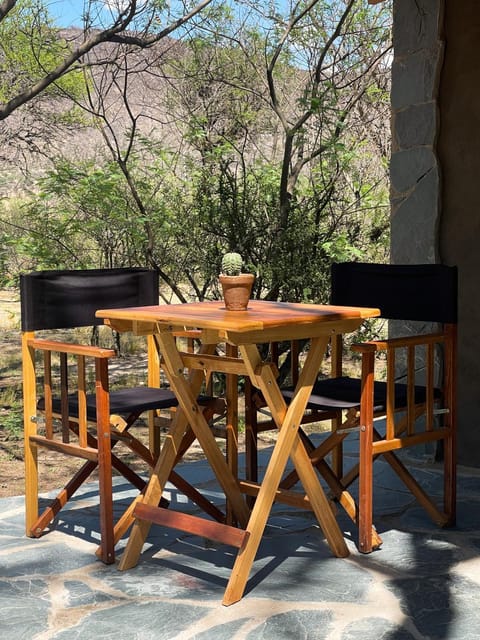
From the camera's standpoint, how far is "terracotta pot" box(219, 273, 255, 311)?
2928 mm

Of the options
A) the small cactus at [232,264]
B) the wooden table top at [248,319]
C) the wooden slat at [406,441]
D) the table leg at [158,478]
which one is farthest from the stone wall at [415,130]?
the table leg at [158,478]

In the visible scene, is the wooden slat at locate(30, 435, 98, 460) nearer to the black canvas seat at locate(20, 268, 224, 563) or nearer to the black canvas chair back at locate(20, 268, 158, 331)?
the black canvas seat at locate(20, 268, 224, 563)

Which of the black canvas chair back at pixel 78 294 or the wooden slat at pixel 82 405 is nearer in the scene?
the wooden slat at pixel 82 405

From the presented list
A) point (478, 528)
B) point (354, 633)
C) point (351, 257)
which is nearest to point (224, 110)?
point (351, 257)

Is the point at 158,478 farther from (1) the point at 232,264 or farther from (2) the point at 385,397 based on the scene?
(2) the point at 385,397

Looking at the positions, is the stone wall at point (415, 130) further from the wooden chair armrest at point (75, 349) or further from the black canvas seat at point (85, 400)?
the wooden chair armrest at point (75, 349)

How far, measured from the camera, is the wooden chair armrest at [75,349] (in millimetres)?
2916

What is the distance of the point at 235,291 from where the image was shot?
115 inches

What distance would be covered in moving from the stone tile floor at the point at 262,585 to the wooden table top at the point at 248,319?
76 cm

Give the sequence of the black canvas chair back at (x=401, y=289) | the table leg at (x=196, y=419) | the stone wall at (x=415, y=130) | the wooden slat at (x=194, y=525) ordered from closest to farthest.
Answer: the wooden slat at (x=194, y=525), the table leg at (x=196, y=419), the black canvas chair back at (x=401, y=289), the stone wall at (x=415, y=130)

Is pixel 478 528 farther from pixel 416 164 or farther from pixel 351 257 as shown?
pixel 351 257

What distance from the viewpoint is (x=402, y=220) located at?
428 cm

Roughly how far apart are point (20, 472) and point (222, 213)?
98.3 inches

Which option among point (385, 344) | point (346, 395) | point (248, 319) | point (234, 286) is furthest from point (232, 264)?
point (346, 395)
